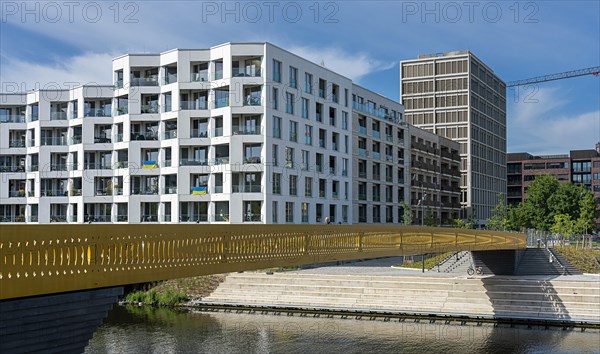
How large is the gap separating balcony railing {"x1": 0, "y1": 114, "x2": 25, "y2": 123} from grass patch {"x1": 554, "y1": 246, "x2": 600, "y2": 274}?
2169 inches

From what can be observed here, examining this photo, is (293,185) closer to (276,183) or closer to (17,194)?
(276,183)

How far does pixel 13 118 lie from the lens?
232 feet

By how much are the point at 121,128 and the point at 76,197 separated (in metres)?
8.28

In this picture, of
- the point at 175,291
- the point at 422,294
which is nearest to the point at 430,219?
the point at 422,294

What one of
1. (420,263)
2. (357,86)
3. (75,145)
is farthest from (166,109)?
(420,263)

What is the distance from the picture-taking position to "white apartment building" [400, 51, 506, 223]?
106562 mm

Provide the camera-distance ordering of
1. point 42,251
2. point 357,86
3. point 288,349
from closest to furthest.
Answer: point 42,251 < point 288,349 < point 357,86

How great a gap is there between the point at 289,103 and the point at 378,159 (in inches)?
722

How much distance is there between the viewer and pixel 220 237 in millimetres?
16969

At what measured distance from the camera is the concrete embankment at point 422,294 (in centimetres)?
4022

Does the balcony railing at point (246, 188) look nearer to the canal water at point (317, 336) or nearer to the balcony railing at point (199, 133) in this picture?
the balcony railing at point (199, 133)

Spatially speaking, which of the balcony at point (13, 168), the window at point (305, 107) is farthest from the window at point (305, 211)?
the balcony at point (13, 168)

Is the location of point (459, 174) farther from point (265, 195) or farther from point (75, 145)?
point (75, 145)

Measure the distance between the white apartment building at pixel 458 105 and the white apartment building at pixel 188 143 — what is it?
Answer: 141 ft
